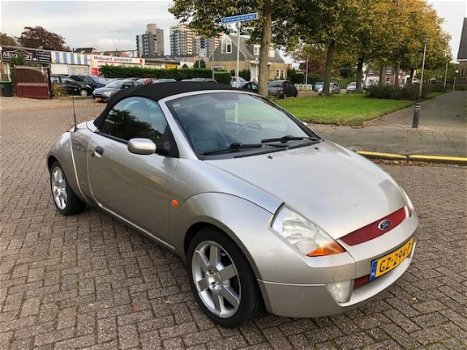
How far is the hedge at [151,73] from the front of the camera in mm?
42562

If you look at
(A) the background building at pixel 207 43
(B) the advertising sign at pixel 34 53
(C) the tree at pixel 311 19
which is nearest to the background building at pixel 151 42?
(A) the background building at pixel 207 43

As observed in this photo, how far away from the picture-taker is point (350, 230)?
2.54 metres

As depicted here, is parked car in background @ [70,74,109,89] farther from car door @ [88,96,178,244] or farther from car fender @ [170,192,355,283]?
car fender @ [170,192,355,283]

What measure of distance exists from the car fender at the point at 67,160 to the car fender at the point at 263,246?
2.27 meters

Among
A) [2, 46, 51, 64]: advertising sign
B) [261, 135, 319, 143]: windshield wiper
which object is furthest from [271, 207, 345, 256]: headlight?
[2, 46, 51, 64]: advertising sign

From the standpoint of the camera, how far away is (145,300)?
318 centimetres

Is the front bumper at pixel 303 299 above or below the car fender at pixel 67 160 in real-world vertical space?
below

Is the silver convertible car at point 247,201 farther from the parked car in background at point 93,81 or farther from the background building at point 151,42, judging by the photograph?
the background building at point 151,42

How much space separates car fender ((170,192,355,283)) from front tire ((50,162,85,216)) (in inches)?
101

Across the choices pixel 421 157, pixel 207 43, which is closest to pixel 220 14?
pixel 421 157

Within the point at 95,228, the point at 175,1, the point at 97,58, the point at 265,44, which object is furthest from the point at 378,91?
the point at 97,58

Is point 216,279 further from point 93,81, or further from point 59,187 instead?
point 93,81

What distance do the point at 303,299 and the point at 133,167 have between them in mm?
1822

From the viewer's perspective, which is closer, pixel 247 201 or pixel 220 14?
pixel 247 201
